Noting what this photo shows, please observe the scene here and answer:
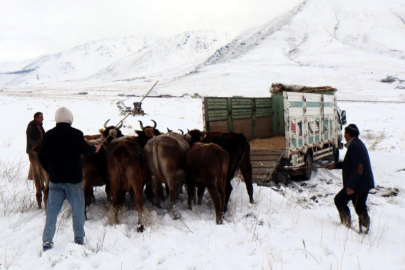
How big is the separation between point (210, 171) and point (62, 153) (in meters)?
2.29

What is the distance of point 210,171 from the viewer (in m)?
5.64

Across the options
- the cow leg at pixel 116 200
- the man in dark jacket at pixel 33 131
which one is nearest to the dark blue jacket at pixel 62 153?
the cow leg at pixel 116 200

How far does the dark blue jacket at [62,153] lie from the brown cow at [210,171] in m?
1.97

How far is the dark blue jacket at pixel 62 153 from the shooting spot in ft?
14.6

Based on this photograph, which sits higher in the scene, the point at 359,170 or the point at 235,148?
the point at 235,148

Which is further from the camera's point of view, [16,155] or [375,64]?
[375,64]

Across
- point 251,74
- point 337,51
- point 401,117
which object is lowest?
point 401,117

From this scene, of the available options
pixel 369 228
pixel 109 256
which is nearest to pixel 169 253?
pixel 109 256

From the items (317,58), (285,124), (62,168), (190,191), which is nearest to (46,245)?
(62,168)

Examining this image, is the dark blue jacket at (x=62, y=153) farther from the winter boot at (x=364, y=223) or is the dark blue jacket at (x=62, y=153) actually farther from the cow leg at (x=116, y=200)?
the winter boot at (x=364, y=223)

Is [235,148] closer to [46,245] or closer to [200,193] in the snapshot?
[200,193]

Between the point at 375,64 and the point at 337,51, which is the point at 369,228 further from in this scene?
the point at 337,51

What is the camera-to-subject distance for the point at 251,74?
73500 mm

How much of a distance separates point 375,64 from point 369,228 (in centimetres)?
8797
